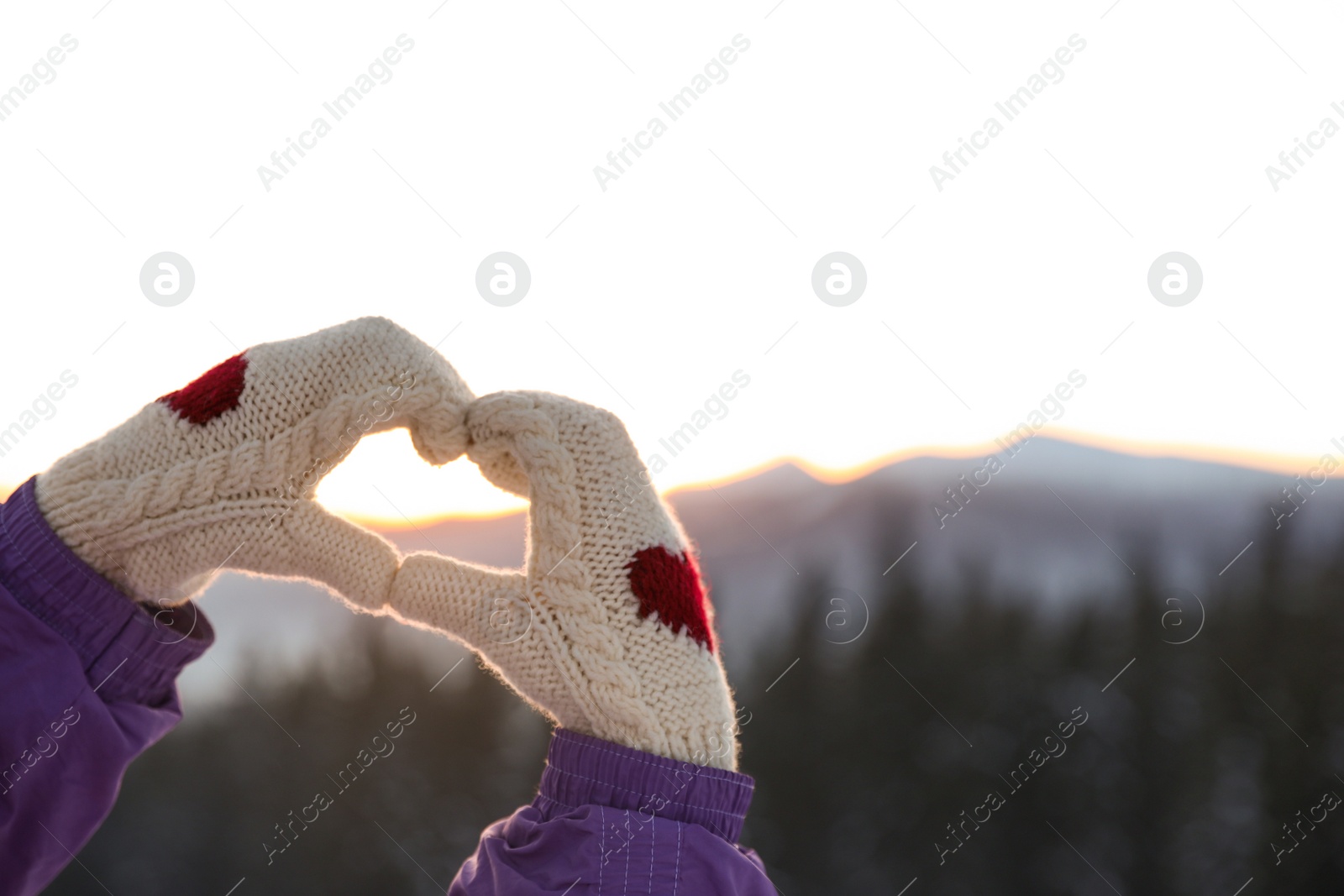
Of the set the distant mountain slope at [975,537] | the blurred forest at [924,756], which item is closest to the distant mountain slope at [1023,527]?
the distant mountain slope at [975,537]

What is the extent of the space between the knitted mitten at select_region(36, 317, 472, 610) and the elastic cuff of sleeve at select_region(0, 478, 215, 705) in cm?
2

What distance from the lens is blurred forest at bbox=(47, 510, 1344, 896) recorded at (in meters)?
5.82

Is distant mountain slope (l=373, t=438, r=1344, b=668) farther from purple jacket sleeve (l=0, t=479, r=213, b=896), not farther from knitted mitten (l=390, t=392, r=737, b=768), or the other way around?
purple jacket sleeve (l=0, t=479, r=213, b=896)

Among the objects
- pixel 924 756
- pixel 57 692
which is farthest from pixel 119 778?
pixel 924 756

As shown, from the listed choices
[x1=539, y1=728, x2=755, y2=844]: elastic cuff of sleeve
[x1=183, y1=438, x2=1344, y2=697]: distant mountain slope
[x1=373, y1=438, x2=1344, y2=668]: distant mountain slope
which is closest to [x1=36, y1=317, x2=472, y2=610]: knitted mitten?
[x1=539, y1=728, x2=755, y2=844]: elastic cuff of sleeve

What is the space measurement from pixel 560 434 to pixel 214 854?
6.20 meters

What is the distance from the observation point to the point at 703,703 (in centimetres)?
110

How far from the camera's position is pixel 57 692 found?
101 centimetres

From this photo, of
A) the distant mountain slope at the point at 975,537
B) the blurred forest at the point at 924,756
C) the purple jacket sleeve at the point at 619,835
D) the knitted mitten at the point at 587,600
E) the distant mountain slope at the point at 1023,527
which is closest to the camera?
the purple jacket sleeve at the point at 619,835

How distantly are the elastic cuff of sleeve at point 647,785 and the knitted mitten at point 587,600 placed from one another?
2 cm

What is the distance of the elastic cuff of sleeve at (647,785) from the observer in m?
1.02

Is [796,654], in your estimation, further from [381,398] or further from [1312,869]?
[381,398]

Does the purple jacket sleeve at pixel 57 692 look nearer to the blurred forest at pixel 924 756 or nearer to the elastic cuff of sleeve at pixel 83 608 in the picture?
the elastic cuff of sleeve at pixel 83 608

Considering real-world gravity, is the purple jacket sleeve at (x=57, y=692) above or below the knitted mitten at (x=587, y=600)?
below
